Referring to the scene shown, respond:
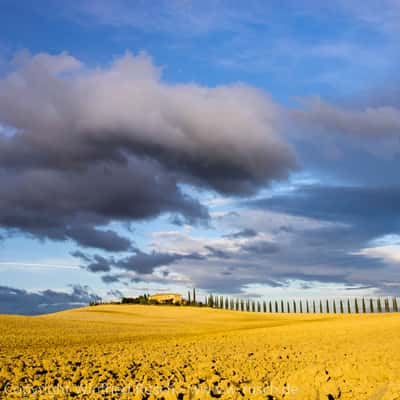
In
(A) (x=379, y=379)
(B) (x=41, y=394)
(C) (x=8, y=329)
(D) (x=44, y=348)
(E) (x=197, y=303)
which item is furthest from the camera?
(E) (x=197, y=303)

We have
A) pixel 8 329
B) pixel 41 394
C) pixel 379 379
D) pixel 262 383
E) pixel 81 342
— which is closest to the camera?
pixel 41 394

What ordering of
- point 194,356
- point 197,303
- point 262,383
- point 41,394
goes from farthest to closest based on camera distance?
point 197,303
point 194,356
point 262,383
point 41,394

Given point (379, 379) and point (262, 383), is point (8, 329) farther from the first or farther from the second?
point (379, 379)

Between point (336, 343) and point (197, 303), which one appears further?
point (197, 303)

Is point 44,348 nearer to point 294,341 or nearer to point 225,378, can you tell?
point 225,378

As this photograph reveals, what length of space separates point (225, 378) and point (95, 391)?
12.2 ft

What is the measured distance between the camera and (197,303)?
8769 cm

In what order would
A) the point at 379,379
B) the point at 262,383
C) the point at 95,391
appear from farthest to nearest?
the point at 379,379
the point at 262,383
the point at 95,391

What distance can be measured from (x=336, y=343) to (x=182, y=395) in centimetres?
1363

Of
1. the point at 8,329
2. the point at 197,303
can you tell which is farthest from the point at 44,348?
the point at 197,303

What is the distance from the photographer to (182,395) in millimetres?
9844

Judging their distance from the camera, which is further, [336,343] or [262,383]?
[336,343]

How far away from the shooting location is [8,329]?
25047 mm

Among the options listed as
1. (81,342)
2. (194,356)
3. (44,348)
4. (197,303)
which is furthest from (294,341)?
(197,303)
